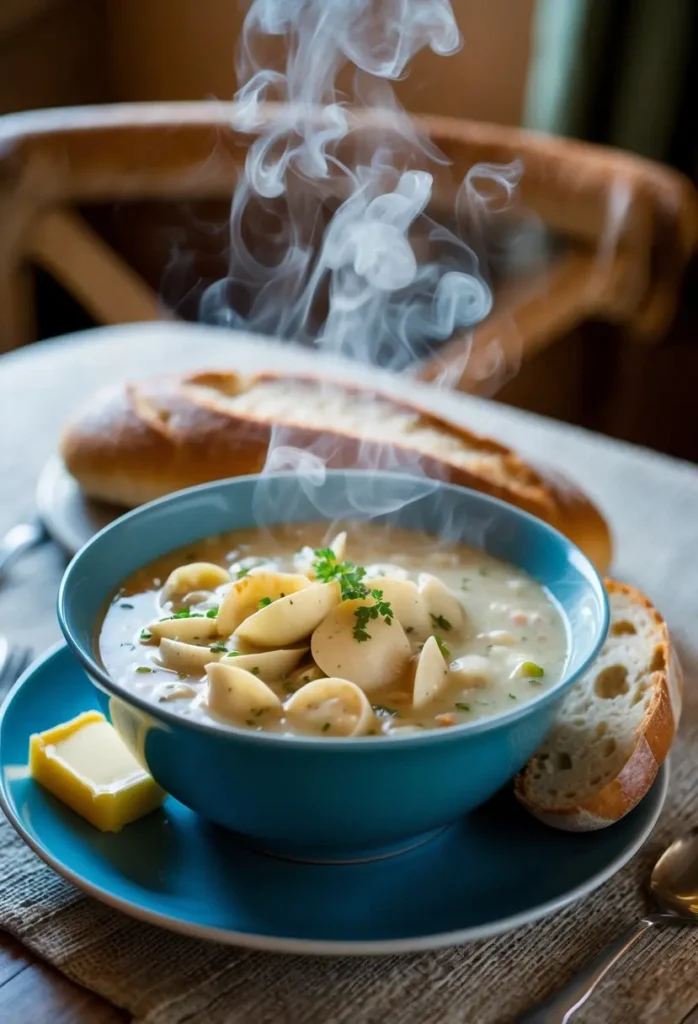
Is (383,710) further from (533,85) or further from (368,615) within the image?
(533,85)

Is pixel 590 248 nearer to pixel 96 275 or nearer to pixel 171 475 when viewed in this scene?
pixel 96 275

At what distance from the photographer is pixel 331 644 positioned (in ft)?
3.51

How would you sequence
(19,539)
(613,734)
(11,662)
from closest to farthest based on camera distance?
(613,734), (11,662), (19,539)

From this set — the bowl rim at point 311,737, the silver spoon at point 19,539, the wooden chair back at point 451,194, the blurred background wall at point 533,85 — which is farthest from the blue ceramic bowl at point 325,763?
the blurred background wall at point 533,85

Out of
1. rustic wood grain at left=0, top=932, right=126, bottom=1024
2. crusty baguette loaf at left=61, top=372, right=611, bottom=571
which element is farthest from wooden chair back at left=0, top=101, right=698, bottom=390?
rustic wood grain at left=0, top=932, right=126, bottom=1024

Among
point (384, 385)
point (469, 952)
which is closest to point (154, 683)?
point (469, 952)

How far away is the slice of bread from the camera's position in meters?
1.06

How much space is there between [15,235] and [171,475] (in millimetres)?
1986

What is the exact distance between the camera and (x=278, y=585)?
1.14 m

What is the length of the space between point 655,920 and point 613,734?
191 mm

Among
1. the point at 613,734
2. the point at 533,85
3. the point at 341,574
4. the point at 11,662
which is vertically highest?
the point at 533,85

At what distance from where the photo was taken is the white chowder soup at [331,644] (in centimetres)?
102

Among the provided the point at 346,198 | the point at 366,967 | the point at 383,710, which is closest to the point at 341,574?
the point at 383,710

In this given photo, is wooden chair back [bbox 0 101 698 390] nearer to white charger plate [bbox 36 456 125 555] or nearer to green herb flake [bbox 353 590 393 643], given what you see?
white charger plate [bbox 36 456 125 555]
